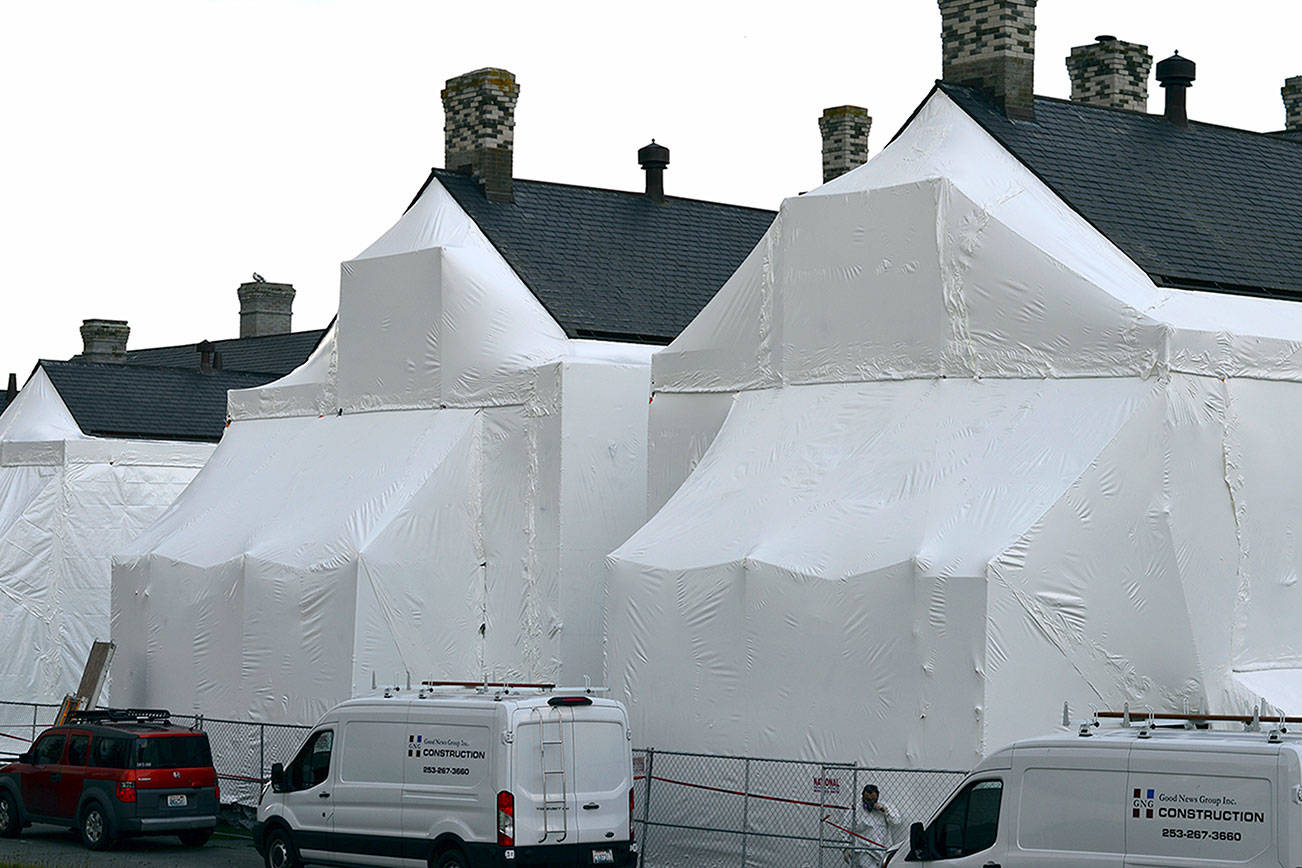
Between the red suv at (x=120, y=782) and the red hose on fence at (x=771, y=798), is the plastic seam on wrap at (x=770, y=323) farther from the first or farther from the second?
the red suv at (x=120, y=782)

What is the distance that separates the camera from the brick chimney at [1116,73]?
30.7 metres

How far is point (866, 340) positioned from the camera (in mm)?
21891

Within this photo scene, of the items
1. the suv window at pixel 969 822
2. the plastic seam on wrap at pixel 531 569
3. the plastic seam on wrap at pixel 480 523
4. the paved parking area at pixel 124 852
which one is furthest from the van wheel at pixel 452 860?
the plastic seam on wrap at pixel 480 523

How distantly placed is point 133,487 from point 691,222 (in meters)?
12.4

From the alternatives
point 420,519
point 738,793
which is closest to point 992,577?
point 738,793

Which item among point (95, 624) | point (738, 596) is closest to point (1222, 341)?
point (738, 596)

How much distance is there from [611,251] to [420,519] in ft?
20.5

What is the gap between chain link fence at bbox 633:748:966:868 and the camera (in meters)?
18.7

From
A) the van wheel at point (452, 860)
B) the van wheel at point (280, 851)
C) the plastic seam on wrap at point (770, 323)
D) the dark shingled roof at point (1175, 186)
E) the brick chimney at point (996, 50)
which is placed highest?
the brick chimney at point (996, 50)

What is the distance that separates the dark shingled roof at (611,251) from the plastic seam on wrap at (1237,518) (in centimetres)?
1063

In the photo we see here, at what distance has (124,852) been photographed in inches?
880

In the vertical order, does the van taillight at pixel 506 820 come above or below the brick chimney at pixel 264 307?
below

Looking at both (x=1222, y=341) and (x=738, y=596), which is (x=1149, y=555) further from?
(x=738, y=596)

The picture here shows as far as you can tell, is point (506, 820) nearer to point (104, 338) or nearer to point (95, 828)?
point (95, 828)
